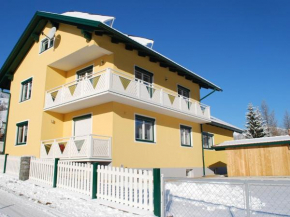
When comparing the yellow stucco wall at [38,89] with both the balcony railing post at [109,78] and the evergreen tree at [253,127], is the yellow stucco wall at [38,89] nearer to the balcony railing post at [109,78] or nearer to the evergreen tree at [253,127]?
the balcony railing post at [109,78]

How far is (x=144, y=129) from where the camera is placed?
602 inches

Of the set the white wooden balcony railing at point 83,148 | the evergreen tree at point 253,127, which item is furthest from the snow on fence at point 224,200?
the evergreen tree at point 253,127

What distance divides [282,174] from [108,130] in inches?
424

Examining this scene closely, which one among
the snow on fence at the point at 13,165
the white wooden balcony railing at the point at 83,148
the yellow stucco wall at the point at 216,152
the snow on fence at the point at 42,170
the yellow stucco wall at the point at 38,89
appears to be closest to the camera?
the snow on fence at the point at 42,170

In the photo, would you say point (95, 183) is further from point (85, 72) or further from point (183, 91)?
point (183, 91)

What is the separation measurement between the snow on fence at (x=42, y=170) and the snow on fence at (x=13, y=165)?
161cm

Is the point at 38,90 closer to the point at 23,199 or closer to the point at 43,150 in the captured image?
the point at 43,150

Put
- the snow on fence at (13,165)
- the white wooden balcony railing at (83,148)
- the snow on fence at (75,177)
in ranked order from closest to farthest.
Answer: the snow on fence at (75,177)
the white wooden balcony railing at (83,148)
the snow on fence at (13,165)

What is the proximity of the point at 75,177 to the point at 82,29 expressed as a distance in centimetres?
833

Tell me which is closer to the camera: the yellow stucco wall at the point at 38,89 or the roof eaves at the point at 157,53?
the roof eaves at the point at 157,53

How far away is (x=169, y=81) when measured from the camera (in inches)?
738

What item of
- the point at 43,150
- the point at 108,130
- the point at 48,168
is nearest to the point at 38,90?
the point at 43,150

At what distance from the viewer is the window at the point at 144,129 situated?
1482 centimetres

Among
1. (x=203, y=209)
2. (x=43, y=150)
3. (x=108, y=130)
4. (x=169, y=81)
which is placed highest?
(x=169, y=81)
